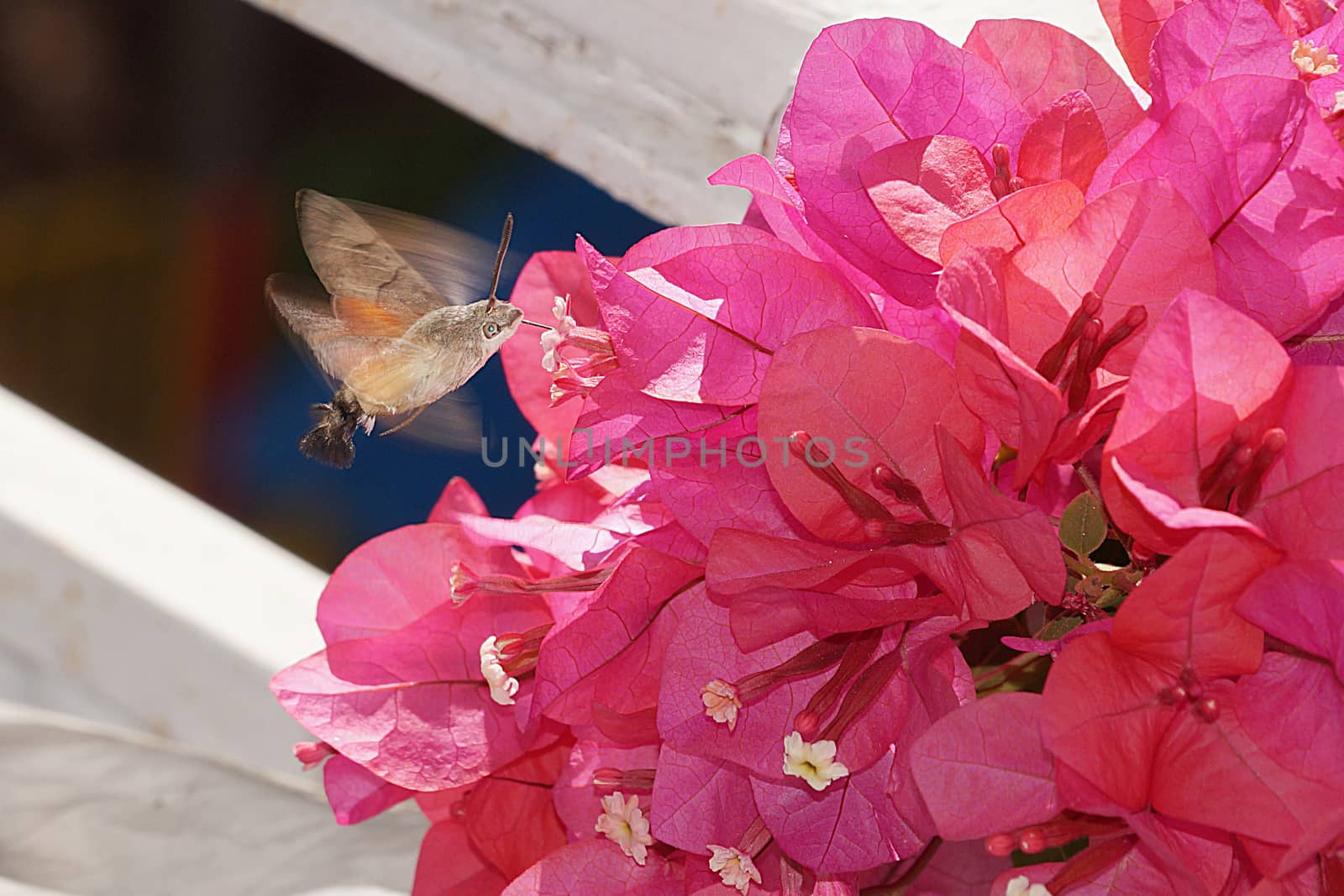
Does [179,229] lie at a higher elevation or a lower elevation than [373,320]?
lower

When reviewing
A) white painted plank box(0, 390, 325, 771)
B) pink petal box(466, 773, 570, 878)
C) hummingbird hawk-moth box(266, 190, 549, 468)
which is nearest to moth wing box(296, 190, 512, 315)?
hummingbird hawk-moth box(266, 190, 549, 468)

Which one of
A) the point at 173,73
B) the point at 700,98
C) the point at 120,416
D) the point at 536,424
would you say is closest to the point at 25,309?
the point at 120,416

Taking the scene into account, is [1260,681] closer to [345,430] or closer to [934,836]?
[934,836]

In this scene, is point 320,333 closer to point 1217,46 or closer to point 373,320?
point 373,320

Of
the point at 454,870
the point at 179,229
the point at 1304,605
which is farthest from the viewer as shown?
the point at 179,229

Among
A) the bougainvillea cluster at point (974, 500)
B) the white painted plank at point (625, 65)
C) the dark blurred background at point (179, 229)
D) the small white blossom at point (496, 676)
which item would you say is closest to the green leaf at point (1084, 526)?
the bougainvillea cluster at point (974, 500)

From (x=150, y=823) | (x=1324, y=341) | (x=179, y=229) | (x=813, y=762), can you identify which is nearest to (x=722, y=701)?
(x=813, y=762)
